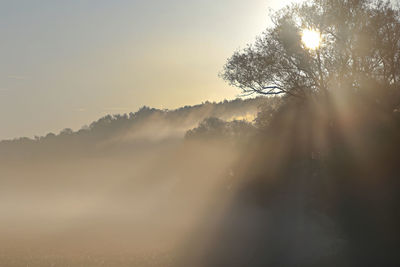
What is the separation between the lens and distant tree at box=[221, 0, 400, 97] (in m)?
34.5

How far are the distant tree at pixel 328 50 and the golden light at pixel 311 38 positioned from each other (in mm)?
86

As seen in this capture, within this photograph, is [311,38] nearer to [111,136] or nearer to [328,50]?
[328,50]

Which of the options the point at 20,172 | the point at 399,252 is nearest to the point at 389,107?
the point at 399,252

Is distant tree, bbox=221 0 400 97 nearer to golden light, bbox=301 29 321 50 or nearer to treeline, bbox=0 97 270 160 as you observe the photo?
golden light, bbox=301 29 321 50

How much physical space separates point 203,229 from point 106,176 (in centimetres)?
8823

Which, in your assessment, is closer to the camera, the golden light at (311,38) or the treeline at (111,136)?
the golden light at (311,38)

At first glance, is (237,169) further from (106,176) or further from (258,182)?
(106,176)

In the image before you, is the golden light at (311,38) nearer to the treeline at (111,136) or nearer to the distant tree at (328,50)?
the distant tree at (328,50)

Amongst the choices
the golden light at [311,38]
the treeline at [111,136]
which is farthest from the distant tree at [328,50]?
the treeline at [111,136]

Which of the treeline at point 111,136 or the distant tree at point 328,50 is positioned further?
the treeline at point 111,136

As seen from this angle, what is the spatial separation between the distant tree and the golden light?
0.09 metres

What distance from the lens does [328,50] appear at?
36.1 m

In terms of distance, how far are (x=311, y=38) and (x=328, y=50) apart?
188 centimetres

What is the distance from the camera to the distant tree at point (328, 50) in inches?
1358
